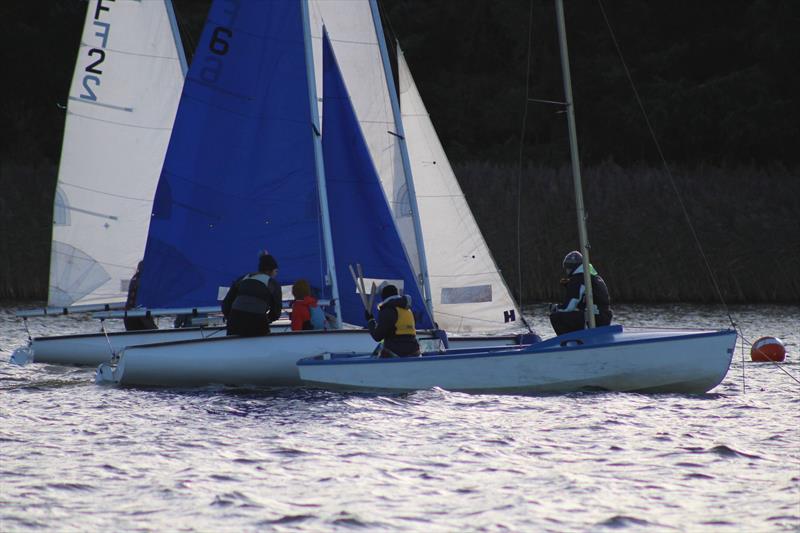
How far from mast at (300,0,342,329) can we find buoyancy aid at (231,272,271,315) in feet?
4.03

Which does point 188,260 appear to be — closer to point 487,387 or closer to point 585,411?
point 487,387

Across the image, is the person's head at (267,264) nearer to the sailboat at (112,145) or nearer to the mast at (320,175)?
the mast at (320,175)

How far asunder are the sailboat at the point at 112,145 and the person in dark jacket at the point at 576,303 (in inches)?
316

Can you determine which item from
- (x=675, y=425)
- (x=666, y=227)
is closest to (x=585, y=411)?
(x=675, y=425)

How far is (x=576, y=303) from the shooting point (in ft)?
51.1

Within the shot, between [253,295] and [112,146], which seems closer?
[253,295]

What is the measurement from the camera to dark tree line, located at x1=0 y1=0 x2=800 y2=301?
3067 cm

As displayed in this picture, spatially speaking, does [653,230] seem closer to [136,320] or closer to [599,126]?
[599,126]

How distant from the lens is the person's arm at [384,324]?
14.6 metres

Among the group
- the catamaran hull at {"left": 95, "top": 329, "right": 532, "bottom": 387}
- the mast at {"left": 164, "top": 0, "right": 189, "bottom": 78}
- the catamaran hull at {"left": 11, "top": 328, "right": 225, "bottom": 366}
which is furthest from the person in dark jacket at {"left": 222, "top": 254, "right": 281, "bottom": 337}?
the mast at {"left": 164, "top": 0, "right": 189, "bottom": 78}

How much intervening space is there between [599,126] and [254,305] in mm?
28753

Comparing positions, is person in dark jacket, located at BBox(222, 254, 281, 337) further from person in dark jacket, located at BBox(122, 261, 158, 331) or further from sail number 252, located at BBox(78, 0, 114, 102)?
sail number 252, located at BBox(78, 0, 114, 102)

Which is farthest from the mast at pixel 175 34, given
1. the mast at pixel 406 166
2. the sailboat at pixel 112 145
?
the mast at pixel 406 166

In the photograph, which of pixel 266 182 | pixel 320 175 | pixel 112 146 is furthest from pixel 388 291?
pixel 112 146
